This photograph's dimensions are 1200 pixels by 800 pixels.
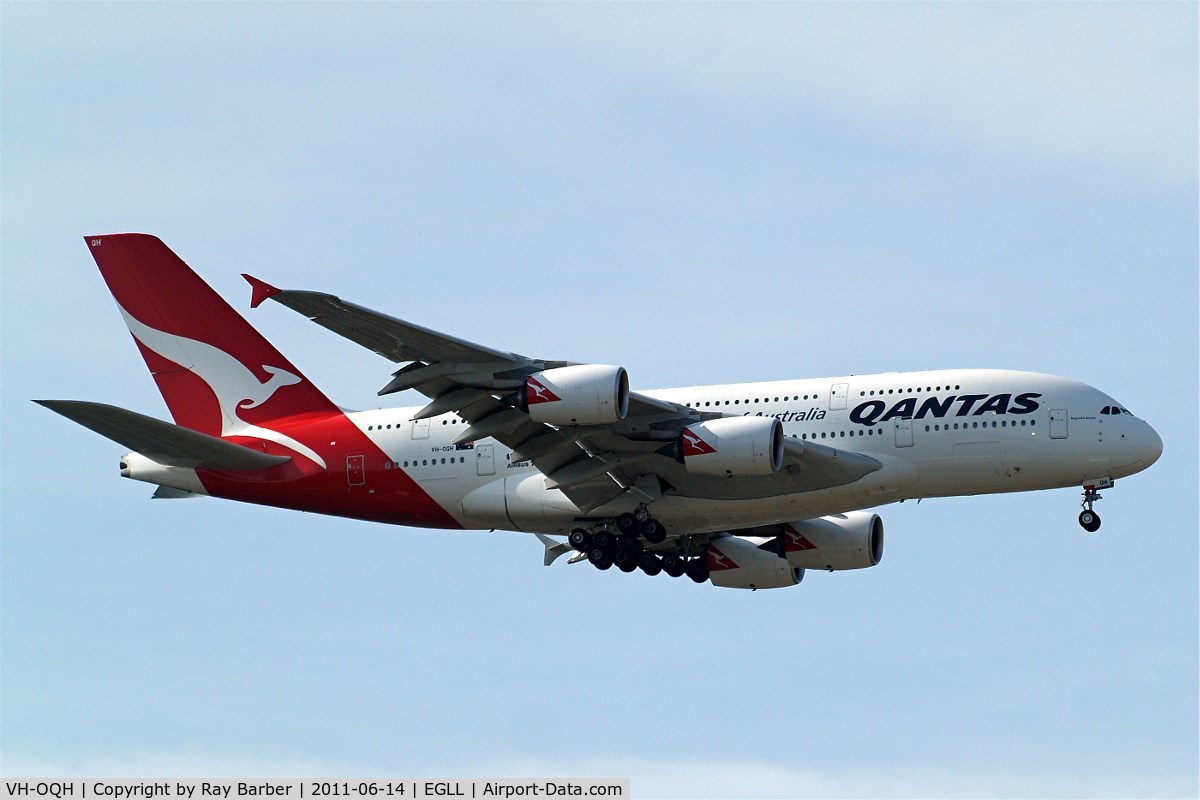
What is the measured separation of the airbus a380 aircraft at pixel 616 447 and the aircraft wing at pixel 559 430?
0.04 m

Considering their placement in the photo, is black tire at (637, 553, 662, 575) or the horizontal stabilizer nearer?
the horizontal stabilizer

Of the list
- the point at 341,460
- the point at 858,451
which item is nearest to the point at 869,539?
the point at 858,451

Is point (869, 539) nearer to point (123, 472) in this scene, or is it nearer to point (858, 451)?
point (858, 451)

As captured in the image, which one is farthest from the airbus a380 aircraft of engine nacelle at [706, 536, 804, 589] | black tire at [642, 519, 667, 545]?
engine nacelle at [706, 536, 804, 589]

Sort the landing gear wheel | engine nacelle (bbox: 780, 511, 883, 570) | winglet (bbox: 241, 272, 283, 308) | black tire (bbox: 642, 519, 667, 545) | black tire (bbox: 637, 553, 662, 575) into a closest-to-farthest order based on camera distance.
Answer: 1. winglet (bbox: 241, 272, 283, 308)
2. black tire (bbox: 642, 519, 667, 545)
3. the landing gear wheel
4. black tire (bbox: 637, 553, 662, 575)
5. engine nacelle (bbox: 780, 511, 883, 570)

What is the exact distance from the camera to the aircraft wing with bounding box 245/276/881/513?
39531 millimetres

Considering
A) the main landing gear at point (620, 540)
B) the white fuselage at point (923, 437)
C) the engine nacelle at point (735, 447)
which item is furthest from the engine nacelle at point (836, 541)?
the engine nacelle at point (735, 447)

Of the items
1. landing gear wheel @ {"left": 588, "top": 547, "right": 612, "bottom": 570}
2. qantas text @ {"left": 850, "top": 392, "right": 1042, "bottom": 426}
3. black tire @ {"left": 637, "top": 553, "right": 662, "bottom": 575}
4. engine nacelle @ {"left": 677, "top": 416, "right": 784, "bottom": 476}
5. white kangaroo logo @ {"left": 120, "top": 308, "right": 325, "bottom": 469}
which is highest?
white kangaroo logo @ {"left": 120, "top": 308, "right": 325, "bottom": 469}

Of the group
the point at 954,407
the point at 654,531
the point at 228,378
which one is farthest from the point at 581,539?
the point at 228,378

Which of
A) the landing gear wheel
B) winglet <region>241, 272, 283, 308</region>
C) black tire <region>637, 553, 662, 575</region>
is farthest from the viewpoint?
black tire <region>637, 553, 662, 575</region>

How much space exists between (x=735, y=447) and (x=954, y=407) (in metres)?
4.99

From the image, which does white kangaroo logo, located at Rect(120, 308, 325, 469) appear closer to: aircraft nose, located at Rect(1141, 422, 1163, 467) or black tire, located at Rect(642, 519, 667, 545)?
black tire, located at Rect(642, 519, 667, 545)

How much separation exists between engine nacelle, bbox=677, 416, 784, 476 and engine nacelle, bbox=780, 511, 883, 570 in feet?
20.0

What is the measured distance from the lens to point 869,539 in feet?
156
